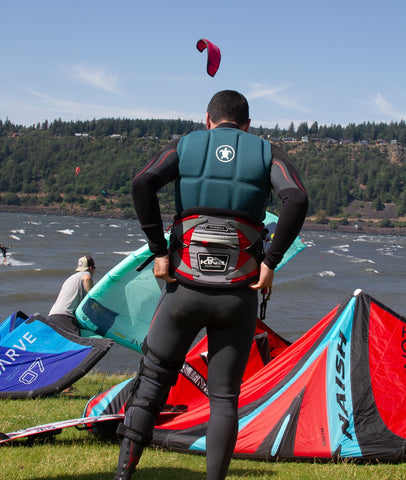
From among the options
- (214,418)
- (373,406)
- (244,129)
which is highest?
(244,129)

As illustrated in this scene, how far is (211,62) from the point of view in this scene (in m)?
4.06

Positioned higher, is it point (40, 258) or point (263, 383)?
point (263, 383)

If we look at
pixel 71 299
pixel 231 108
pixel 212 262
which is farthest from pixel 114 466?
pixel 71 299

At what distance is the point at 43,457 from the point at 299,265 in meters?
60.4

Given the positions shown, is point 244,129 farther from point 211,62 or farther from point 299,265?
point 299,265

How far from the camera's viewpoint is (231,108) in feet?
11.6

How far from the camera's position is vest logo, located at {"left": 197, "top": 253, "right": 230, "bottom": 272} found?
330 centimetres

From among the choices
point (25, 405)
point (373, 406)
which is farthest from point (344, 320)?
point (25, 405)

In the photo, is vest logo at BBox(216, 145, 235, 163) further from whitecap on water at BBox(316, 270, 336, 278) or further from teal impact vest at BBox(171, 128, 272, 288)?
whitecap on water at BBox(316, 270, 336, 278)

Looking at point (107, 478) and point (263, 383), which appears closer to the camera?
point (107, 478)

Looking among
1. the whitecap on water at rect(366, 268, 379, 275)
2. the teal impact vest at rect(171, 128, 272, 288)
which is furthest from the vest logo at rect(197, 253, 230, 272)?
the whitecap on water at rect(366, 268, 379, 275)

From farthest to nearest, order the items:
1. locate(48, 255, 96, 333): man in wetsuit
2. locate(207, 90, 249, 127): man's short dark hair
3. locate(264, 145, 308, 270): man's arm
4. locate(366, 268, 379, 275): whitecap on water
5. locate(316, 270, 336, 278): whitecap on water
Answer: locate(366, 268, 379, 275): whitecap on water → locate(316, 270, 336, 278): whitecap on water → locate(48, 255, 96, 333): man in wetsuit → locate(207, 90, 249, 127): man's short dark hair → locate(264, 145, 308, 270): man's arm

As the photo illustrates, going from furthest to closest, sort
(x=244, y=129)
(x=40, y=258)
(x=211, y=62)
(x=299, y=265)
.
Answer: (x=299, y=265)
(x=40, y=258)
(x=211, y=62)
(x=244, y=129)

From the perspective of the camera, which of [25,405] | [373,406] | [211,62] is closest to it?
[211,62]
